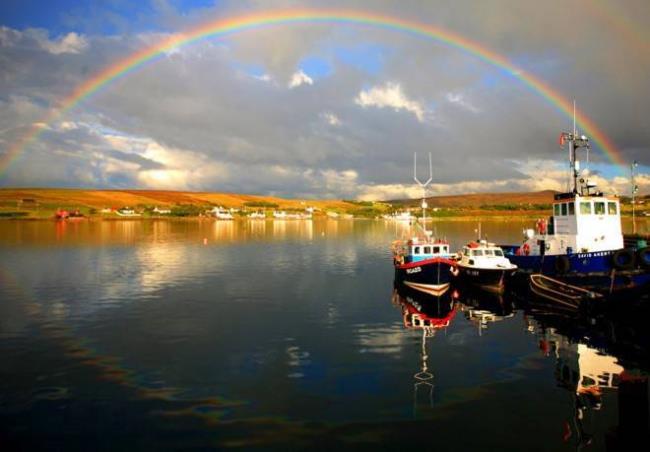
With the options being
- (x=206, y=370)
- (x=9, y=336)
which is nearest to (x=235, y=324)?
(x=206, y=370)

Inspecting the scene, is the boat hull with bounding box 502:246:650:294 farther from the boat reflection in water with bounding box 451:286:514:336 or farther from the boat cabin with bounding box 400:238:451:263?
the boat cabin with bounding box 400:238:451:263

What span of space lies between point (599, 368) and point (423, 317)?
40.9ft

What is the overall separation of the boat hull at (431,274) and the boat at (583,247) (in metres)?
7.20

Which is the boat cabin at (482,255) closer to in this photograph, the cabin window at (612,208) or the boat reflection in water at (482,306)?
the boat reflection in water at (482,306)

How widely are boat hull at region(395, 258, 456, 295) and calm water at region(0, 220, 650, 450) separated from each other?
150 cm

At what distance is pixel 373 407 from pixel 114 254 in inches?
2622

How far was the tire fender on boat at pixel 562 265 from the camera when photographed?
3756 cm

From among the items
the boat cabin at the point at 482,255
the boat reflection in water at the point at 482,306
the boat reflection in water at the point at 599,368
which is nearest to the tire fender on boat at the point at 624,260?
the boat reflection in water at the point at 599,368

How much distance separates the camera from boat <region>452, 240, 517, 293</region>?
42625 millimetres

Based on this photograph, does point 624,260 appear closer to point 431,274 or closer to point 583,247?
point 583,247

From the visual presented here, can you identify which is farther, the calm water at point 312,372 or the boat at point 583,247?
the boat at point 583,247

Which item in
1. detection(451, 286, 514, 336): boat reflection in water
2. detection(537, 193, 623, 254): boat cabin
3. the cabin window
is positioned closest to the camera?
detection(451, 286, 514, 336): boat reflection in water

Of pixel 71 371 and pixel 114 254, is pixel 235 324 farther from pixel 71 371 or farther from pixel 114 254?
pixel 114 254

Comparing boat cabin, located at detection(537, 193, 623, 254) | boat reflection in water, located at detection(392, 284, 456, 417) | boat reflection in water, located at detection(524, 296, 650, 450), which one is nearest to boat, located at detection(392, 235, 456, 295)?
boat reflection in water, located at detection(392, 284, 456, 417)
